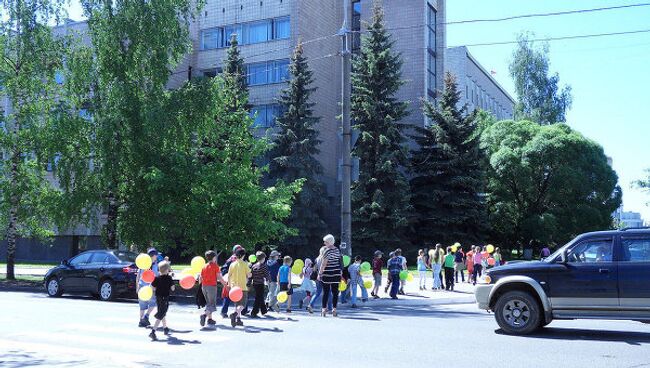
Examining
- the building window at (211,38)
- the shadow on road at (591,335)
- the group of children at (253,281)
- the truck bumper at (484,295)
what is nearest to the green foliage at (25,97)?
the group of children at (253,281)

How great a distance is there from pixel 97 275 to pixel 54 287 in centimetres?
211

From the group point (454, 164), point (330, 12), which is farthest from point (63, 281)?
point (330, 12)

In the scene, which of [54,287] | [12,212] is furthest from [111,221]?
[54,287]

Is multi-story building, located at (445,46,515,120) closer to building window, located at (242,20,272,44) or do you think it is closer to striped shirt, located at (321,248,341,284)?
building window, located at (242,20,272,44)

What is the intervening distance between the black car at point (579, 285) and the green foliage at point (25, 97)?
2039 cm

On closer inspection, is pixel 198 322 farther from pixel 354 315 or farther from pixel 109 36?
pixel 109 36

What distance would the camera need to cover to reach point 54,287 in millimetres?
19922

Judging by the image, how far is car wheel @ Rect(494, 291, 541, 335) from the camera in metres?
10.9

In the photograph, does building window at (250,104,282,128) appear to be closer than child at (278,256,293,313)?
No

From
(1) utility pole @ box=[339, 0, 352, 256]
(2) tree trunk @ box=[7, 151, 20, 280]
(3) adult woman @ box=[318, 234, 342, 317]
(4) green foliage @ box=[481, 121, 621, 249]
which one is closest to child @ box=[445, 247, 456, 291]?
(1) utility pole @ box=[339, 0, 352, 256]

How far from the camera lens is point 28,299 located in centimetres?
1864

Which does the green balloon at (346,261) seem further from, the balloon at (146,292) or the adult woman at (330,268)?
the balloon at (146,292)

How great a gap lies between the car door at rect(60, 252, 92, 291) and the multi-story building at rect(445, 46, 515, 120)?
37073 millimetres

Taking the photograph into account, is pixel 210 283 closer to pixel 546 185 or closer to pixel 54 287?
pixel 54 287
